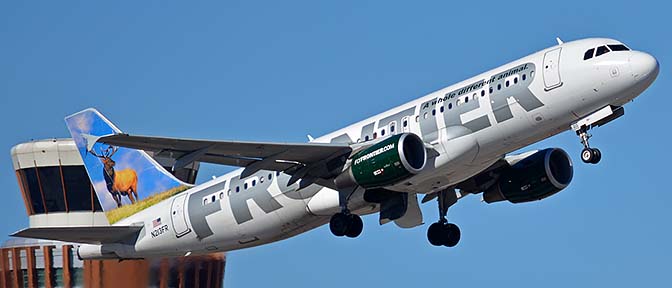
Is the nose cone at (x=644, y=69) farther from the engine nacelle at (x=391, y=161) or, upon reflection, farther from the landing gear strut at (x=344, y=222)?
the landing gear strut at (x=344, y=222)

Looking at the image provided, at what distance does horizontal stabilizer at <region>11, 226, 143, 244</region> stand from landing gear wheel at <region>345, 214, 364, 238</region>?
30.2 ft

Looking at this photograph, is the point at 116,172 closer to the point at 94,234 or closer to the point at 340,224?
the point at 94,234

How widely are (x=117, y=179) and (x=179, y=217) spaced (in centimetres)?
881

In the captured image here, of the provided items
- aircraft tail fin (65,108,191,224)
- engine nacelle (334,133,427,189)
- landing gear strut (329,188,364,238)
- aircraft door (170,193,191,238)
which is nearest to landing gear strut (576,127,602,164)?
engine nacelle (334,133,427,189)

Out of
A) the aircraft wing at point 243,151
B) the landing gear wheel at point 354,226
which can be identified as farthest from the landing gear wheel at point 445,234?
the aircraft wing at point 243,151

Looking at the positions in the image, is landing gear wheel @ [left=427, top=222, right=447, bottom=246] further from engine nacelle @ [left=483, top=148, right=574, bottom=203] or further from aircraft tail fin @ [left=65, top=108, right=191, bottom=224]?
aircraft tail fin @ [left=65, top=108, right=191, bottom=224]

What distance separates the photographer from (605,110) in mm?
44531

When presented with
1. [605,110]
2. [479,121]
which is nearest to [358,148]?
[479,121]

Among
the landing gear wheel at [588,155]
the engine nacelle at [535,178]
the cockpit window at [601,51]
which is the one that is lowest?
the landing gear wheel at [588,155]

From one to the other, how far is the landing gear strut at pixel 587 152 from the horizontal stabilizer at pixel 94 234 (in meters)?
16.9

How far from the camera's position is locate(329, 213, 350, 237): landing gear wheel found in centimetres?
4778

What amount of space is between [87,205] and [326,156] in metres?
39.3

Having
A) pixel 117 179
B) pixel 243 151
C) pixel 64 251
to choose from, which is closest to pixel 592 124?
pixel 243 151

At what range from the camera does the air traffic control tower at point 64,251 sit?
63594 mm
